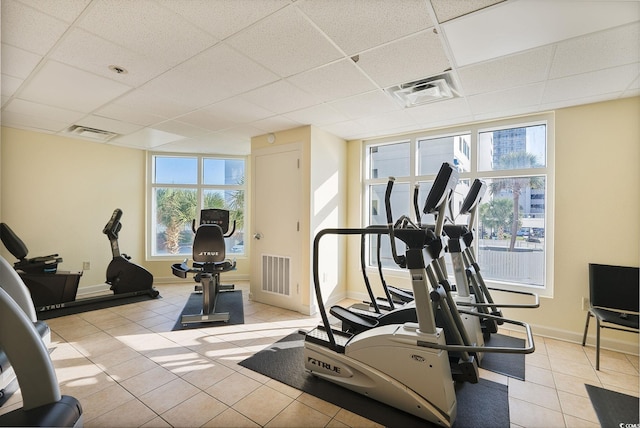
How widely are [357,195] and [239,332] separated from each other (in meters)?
2.62

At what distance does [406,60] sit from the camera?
221 cm

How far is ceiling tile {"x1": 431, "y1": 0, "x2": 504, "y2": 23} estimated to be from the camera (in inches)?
63.1

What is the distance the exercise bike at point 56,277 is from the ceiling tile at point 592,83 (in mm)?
5654

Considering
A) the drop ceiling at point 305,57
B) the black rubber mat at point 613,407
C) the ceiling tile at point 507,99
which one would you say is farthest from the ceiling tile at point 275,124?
the black rubber mat at point 613,407

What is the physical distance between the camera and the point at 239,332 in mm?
3172

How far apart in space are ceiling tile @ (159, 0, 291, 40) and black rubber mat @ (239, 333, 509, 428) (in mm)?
2604

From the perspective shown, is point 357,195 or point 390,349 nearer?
point 390,349

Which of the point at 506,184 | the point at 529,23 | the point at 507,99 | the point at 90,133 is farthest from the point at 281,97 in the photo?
the point at 90,133

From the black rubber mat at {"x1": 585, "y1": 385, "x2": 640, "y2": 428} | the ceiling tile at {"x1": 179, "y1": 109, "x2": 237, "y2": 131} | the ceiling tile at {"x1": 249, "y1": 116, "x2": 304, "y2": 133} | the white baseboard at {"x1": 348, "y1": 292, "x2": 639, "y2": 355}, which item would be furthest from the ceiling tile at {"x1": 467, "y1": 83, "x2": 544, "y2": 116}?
the ceiling tile at {"x1": 179, "y1": 109, "x2": 237, "y2": 131}

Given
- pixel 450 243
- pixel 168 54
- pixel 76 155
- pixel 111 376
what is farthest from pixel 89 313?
pixel 450 243

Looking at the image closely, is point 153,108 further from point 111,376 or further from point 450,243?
point 450,243

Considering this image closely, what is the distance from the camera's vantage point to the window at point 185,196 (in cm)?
554

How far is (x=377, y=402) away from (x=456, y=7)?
2.61 m

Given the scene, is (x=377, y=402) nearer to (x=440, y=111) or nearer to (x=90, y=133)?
(x=440, y=111)
